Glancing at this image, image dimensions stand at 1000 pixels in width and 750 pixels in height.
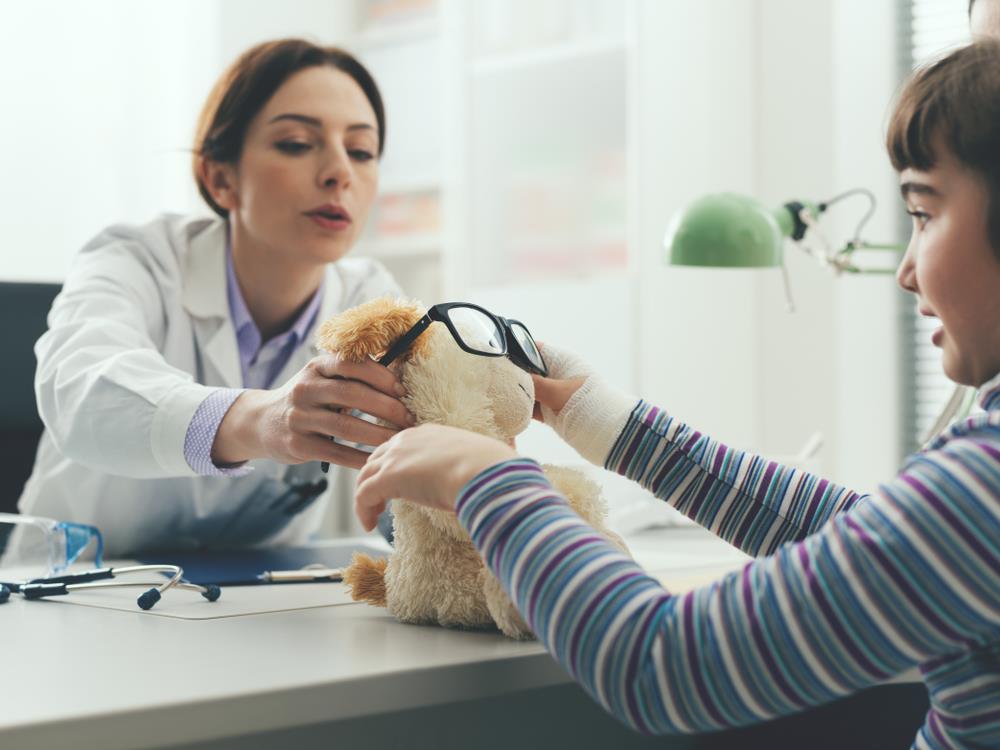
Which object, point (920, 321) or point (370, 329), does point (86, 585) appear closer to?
point (370, 329)

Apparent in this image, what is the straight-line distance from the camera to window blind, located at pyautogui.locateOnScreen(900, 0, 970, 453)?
6.98ft

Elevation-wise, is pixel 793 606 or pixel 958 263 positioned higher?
pixel 958 263

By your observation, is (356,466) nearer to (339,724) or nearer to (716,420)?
(339,724)

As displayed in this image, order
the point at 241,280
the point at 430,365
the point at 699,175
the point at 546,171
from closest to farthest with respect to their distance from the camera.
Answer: the point at 430,365 < the point at 241,280 < the point at 699,175 < the point at 546,171

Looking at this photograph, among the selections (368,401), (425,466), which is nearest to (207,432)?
(368,401)

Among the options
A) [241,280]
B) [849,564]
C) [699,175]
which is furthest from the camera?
[699,175]

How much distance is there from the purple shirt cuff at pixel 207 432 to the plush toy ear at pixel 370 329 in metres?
0.22

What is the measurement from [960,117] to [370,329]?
383 mm

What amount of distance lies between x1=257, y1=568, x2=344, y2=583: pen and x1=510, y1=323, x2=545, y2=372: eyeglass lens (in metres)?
0.26

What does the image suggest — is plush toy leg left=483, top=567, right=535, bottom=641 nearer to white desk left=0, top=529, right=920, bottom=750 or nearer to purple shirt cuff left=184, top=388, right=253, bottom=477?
white desk left=0, top=529, right=920, bottom=750

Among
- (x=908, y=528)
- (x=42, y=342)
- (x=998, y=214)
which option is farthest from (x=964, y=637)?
(x=42, y=342)

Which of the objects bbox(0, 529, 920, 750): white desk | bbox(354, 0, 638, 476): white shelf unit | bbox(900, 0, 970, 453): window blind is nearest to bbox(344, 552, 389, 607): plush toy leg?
bbox(0, 529, 920, 750): white desk

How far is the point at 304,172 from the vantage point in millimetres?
1351

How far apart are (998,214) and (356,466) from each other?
1.49ft
